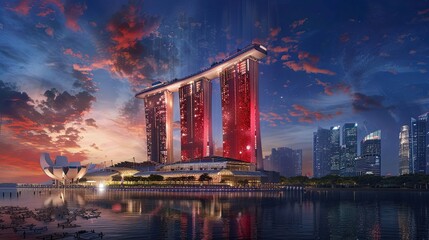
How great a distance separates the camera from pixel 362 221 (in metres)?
64.4

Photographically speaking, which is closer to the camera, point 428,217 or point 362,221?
point 362,221

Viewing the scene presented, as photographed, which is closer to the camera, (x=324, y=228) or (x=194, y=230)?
(x=194, y=230)

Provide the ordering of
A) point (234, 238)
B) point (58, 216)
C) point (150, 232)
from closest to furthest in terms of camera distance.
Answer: point (234, 238), point (150, 232), point (58, 216)

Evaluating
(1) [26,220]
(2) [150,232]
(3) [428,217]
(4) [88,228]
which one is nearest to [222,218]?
(2) [150,232]

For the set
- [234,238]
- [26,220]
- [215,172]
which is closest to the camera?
[234,238]

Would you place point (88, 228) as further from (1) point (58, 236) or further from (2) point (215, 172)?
(2) point (215, 172)

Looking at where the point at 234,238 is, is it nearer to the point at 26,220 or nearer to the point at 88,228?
the point at 88,228

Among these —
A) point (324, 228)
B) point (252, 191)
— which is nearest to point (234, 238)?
point (324, 228)

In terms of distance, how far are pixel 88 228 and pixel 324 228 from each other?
33.9 meters

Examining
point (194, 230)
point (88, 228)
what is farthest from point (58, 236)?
point (194, 230)

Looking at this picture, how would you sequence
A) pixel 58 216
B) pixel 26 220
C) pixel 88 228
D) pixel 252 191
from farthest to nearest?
pixel 252 191 → pixel 58 216 → pixel 26 220 → pixel 88 228

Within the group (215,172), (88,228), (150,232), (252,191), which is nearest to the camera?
(150,232)

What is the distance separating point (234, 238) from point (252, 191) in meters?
111

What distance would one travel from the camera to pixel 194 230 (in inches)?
2055
